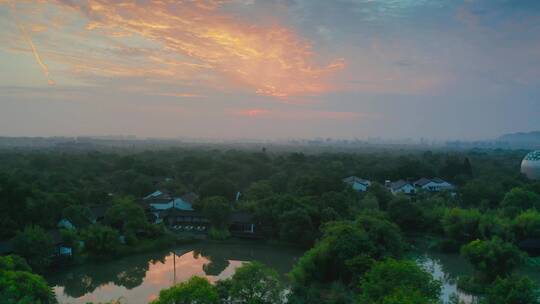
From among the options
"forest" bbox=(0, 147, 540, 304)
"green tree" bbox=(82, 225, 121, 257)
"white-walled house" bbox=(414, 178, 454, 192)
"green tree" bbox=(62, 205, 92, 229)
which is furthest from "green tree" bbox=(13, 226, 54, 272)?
"white-walled house" bbox=(414, 178, 454, 192)

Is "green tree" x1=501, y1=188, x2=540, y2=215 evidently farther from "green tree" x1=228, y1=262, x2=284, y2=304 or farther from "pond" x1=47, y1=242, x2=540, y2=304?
"green tree" x1=228, y1=262, x2=284, y2=304

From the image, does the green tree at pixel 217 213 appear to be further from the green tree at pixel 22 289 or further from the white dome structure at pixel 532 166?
the white dome structure at pixel 532 166

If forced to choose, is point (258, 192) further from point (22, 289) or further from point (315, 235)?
point (22, 289)

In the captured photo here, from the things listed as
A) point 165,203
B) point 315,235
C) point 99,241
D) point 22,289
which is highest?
point 22,289

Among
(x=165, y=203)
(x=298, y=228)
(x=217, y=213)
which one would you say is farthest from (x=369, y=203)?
(x=165, y=203)

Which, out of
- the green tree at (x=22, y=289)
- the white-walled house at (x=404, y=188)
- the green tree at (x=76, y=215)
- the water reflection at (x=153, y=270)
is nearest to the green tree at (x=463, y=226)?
the water reflection at (x=153, y=270)

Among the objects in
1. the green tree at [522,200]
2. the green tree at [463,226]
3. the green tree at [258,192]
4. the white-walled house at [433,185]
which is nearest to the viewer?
the green tree at [463,226]
